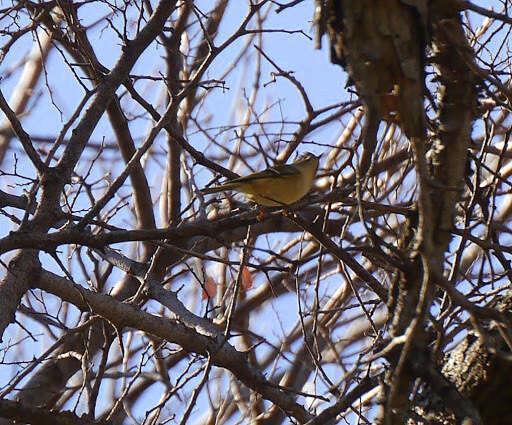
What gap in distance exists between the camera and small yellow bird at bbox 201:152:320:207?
5015 millimetres

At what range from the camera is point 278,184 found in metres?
5.27

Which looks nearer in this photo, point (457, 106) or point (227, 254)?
point (457, 106)

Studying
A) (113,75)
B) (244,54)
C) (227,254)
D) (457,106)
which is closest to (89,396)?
(113,75)

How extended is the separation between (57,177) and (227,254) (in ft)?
13.9

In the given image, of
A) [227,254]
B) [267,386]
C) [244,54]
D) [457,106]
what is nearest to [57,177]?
[267,386]

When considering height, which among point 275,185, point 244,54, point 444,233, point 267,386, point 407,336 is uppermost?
point 244,54

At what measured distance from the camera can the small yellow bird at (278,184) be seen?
5.02 meters

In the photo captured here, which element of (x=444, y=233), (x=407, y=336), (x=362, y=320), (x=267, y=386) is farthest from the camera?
(x=362, y=320)

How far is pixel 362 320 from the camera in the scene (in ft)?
27.5

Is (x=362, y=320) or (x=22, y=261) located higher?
(x=362, y=320)

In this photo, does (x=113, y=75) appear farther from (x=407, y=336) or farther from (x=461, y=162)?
(x=407, y=336)

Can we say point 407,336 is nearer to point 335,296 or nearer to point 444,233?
point 444,233

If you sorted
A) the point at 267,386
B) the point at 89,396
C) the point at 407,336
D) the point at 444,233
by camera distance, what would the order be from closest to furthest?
the point at 407,336
the point at 444,233
the point at 89,396
the point at 267,386

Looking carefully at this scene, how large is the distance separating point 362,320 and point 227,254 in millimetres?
1694
